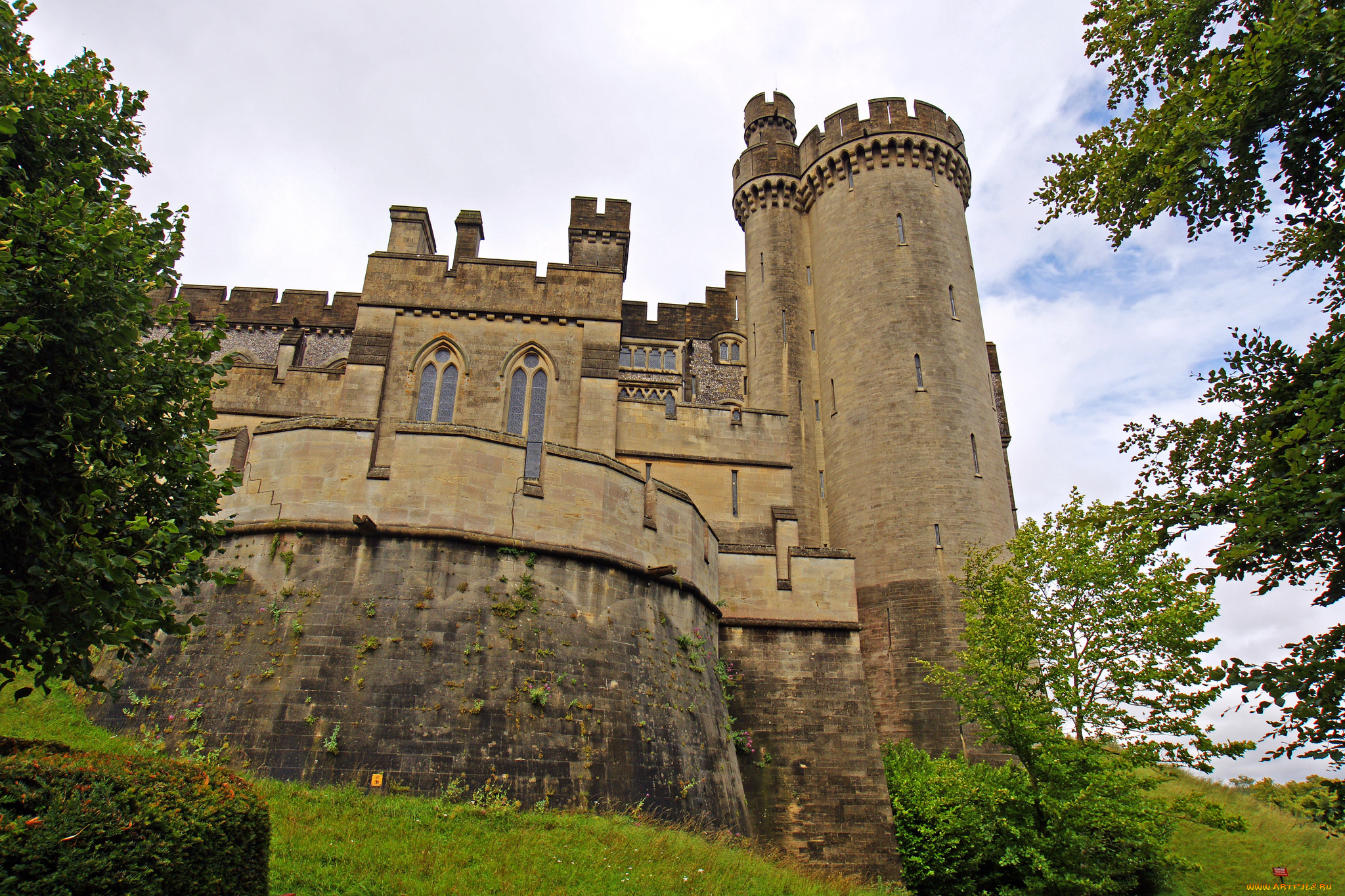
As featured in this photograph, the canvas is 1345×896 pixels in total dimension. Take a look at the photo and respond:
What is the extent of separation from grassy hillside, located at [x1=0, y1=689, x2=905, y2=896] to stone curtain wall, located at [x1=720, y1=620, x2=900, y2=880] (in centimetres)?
446

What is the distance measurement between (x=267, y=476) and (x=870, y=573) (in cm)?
1709

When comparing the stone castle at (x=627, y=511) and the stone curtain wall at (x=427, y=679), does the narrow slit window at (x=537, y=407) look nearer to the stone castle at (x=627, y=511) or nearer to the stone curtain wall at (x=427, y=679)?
the stone castle at (x=627, y=511)

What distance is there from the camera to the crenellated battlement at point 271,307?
1230 inches

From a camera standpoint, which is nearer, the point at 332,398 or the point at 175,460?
the point at 175,460

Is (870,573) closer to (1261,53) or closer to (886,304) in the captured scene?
(886,304)

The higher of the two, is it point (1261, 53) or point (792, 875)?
point (1261, 53)

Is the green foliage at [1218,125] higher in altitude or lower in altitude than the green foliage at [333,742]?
higher

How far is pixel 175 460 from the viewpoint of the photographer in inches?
331

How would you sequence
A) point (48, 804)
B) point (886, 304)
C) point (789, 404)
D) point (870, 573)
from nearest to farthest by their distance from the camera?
1. point (48, 804)
2. point (870, 573)
3. point (886, 304)
4. point (789, 404)

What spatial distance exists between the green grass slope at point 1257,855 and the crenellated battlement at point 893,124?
21741 mm

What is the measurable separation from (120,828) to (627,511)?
10.4 metres

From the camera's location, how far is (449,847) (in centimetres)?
1005

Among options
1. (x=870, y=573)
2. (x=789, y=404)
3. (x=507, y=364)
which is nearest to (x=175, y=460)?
(x=507, y=364)

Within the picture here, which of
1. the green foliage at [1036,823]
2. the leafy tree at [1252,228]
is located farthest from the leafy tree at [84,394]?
the green foliage at [1036,823]
